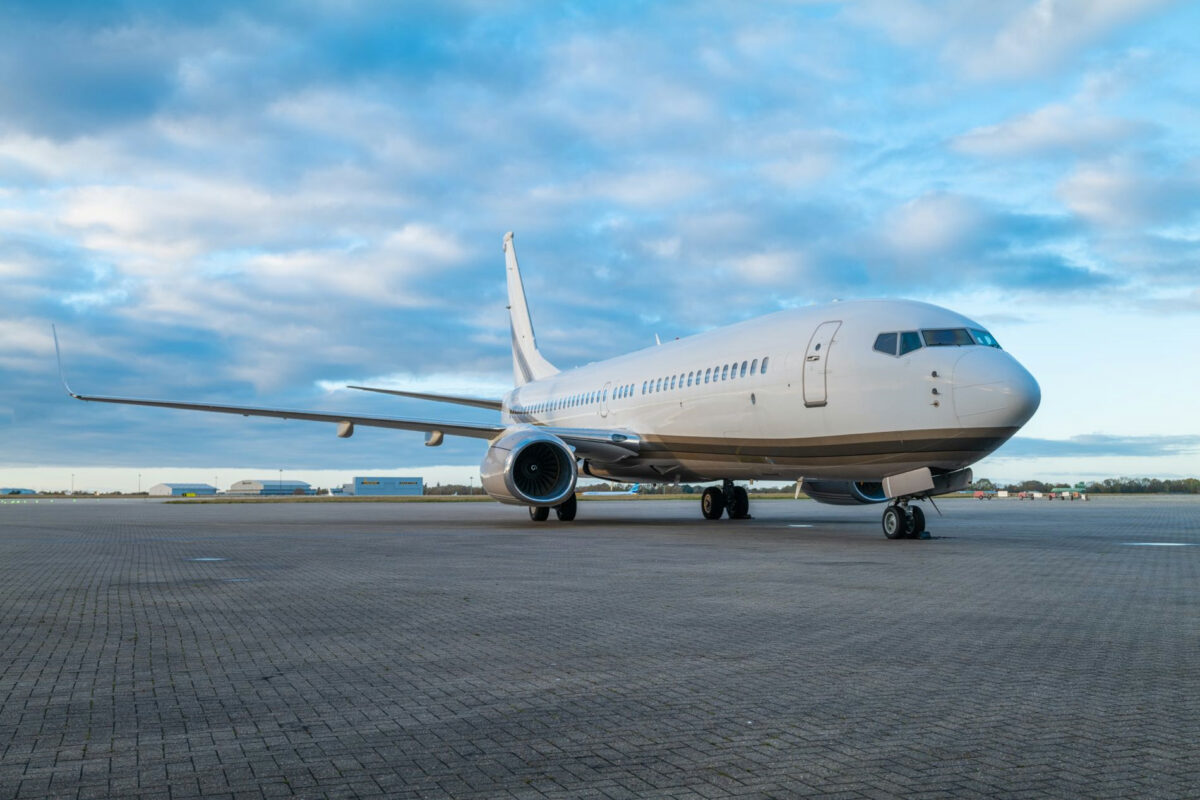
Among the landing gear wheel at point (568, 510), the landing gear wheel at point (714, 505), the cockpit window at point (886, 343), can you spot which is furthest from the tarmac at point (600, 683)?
the landing gear wheel at point (714, 505)

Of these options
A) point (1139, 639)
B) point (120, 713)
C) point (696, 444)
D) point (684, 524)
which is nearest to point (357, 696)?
point (120, 713)

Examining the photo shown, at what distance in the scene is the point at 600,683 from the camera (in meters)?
4.66

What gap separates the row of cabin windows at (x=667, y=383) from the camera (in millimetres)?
17016

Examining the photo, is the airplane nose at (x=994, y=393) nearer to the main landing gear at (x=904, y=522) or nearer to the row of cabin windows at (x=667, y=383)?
the main landing gear at (x=904, y=522)

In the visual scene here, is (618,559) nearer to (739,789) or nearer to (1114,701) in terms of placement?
(1114,701)

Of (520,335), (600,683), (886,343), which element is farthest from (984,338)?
(520,335)

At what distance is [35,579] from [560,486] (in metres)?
11.0

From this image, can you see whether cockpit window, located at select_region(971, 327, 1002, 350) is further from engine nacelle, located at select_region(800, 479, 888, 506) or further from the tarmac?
engine nacelle, located at select_region(800, 479, 888, 506)

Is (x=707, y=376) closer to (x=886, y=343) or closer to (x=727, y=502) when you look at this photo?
(x=886, y=343)

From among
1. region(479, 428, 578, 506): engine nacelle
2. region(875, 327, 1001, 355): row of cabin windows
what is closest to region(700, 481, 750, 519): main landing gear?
region(479, 428, 578, 506): engine nacelle

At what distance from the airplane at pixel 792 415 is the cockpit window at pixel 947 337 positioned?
0.02 metres

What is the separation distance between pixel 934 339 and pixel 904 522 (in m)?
2.92

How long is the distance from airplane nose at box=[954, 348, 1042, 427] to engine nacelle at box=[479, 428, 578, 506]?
8300 millimetres

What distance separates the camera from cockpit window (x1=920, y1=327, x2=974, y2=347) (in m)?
13.9
